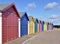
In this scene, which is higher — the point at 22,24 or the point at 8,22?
the point at 8,22

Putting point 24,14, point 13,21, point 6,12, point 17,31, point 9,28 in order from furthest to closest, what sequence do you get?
point 24,14, point 17,31, point 13,21, point 9,28, point 6,12

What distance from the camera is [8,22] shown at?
871 inches

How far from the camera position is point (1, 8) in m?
19.6

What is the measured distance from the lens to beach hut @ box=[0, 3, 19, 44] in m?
20.0

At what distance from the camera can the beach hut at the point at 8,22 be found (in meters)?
20.0

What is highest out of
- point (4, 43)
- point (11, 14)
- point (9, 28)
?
point (11, 14)

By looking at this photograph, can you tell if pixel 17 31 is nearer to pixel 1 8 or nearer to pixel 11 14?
pixel 11 14

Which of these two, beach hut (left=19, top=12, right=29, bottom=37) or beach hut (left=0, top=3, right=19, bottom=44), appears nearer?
beach hut (left=0, top=3, right=19, bottom=44)

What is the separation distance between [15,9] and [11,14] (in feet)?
5.29

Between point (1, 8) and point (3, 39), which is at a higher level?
point (1, 8)

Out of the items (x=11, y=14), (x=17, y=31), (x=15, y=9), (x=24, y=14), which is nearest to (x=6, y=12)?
(x=11, y=14)

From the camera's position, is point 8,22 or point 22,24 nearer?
point 8,22

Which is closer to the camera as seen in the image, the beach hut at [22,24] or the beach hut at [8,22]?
the beach hut at [8,22]

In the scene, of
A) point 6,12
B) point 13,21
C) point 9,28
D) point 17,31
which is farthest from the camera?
point 17,31
